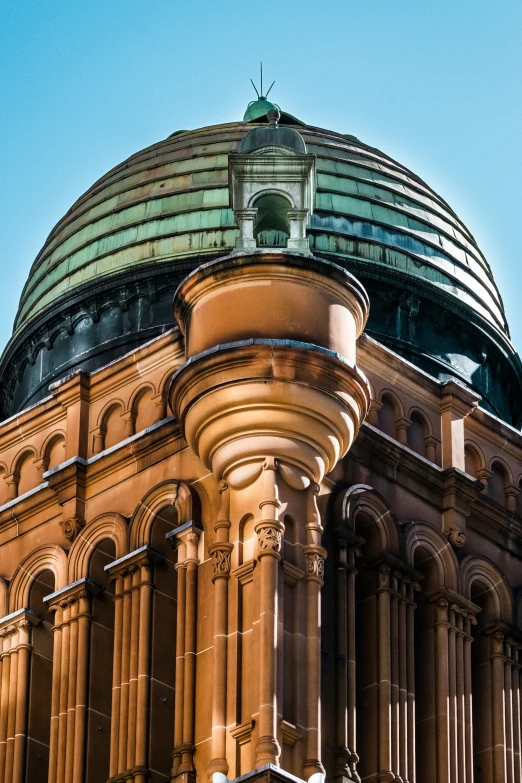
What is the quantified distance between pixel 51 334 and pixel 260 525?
36.1ft

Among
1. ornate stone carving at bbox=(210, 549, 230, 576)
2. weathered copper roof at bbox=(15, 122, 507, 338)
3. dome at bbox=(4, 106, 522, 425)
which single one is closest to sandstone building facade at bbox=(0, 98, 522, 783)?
ornate stone carving at bbox=(210, 549, 230, 576)

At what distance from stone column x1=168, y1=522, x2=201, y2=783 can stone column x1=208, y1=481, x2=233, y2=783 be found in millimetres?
409

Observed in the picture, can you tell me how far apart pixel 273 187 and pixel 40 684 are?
6928mm

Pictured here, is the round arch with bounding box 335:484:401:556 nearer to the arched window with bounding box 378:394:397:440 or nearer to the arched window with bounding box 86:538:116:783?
the arched window with bounding box 378:394:397:440

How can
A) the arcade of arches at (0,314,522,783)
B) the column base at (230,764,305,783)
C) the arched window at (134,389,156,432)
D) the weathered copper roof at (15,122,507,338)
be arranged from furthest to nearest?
the weathered copper roof at (15,122,507,338) < the arched window at (134,389,156,432) < the arcade of arches at (0,314,522,783) < the column base at (230,764,305,783)

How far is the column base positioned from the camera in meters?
38.3

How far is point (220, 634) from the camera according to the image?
133 feet

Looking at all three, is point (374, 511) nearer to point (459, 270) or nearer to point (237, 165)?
point (237, 165)

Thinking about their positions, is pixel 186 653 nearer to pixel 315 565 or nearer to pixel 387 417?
pixel 315 565

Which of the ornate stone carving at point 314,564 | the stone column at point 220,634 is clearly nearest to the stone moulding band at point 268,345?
the stone column at point 220,634

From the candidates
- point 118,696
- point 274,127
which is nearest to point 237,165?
point 274,127

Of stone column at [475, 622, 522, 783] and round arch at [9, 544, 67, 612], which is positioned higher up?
round arch at [9, 544, 67, 612]

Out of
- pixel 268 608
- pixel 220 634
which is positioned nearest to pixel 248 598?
pixel 220 634

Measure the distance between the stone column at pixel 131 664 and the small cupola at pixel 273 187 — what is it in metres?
4.39
